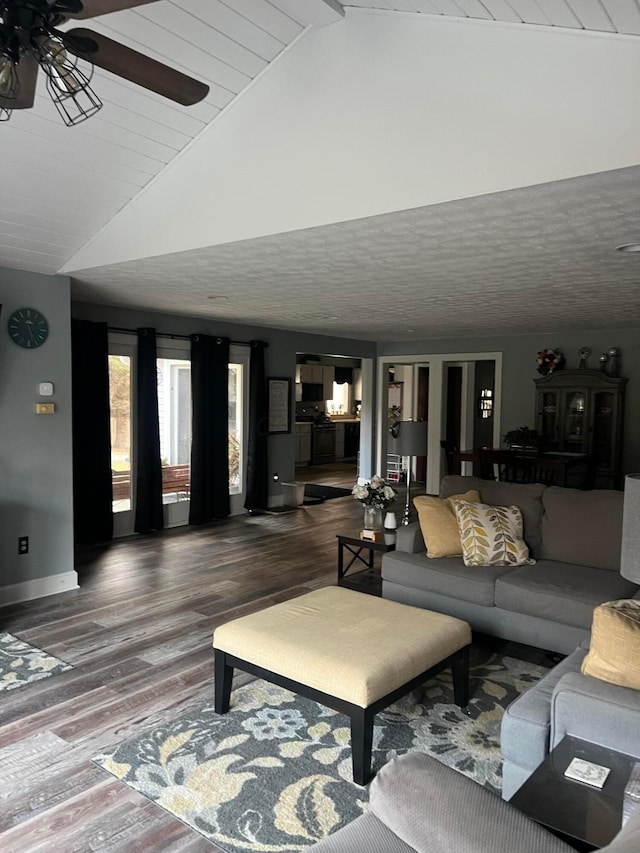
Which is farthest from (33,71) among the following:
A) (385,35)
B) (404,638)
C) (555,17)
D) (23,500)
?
(23,500)

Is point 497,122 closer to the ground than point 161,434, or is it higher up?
higher up

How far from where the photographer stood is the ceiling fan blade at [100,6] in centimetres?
164

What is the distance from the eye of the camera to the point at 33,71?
1.80 metres

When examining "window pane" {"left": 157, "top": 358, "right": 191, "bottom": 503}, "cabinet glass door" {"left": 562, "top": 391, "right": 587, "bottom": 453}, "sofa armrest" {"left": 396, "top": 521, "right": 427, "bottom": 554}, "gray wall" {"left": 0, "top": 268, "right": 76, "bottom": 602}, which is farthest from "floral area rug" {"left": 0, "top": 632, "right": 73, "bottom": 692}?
"cabinet glass door" {"left": 562, "top": 391, "right": 587, "bottom": 453}

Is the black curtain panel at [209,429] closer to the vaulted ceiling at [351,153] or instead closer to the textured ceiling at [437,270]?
the textured ceiling at [437,270]

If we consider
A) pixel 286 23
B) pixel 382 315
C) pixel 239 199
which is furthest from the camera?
pixel 382 315

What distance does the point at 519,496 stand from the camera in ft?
14.0

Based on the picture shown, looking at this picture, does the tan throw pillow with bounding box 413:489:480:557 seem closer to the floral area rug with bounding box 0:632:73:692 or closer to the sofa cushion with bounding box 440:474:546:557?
the sofa cushion with bounding box 440:474:546:557

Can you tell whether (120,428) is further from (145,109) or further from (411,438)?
(145,109)

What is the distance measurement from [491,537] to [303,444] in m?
8.58

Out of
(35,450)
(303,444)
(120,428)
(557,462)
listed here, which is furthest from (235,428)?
(303,444)

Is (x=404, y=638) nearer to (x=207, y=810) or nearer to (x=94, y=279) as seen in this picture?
(x=207, y=810)

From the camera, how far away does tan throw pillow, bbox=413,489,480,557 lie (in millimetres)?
4102

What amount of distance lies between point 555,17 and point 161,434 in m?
5.68
